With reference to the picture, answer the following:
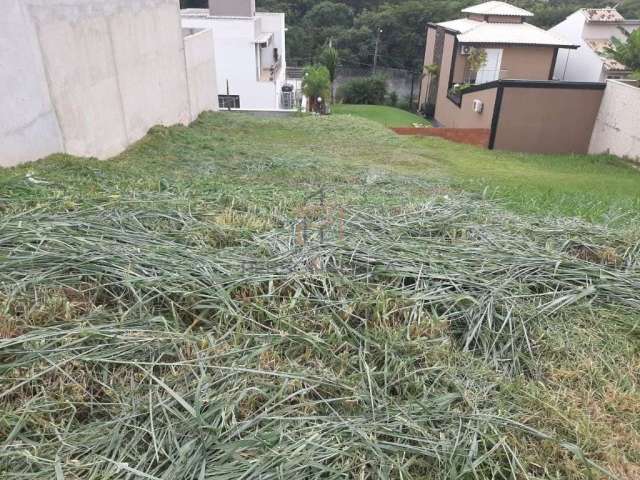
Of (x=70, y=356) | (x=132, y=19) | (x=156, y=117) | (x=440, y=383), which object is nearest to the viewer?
(x=70, y=356)

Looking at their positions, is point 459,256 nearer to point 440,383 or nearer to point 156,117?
point 440,383

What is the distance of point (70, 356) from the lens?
2.22m

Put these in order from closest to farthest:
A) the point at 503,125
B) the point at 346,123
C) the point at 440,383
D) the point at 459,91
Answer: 1. the point at 440,383
2. the point at 503,125
3. the point at 346,123
4. the point at 459,91

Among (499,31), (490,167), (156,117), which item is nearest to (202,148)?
(156,117)

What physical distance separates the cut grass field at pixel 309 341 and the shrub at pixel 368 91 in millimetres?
31897

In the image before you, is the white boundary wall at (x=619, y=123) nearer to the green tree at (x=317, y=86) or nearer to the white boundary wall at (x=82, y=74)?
the white boundary wall at (x=82, y=74)

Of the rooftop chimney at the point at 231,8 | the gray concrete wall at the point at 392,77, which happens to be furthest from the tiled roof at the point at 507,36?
the gray concrete wall at the point at 392,77

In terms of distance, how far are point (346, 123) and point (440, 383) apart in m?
12.5

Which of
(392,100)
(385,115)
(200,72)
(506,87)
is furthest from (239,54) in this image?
(506,87)

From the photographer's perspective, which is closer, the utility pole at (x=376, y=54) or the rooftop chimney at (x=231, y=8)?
the rooftop chimney at (x=231, y=8)

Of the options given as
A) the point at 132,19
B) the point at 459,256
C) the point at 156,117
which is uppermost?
the point at 132,19

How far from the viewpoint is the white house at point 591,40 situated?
2045cm

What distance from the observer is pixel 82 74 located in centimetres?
669

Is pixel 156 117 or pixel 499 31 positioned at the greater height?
pixel 499 31
